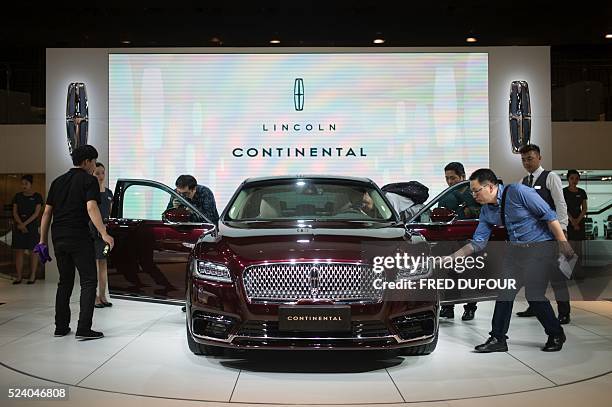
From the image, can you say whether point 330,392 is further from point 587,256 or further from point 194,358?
point 587,256

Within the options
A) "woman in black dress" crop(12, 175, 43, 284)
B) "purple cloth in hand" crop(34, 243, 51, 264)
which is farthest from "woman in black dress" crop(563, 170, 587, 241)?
"woman in black dress" crop(12, 175, 43, 284)

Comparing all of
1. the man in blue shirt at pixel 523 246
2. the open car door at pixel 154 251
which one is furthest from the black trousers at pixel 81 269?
the man in blue shirt at pixel 523 246

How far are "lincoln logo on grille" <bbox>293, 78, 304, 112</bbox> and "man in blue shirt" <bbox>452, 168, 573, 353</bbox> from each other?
478 cm

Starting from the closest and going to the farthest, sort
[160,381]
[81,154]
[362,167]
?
[160,381] → [81,154] → [362,167]

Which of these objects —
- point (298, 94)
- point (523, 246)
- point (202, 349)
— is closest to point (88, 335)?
point (202, 349)

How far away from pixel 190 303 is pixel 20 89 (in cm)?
857

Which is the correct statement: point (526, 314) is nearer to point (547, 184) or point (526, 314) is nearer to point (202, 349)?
point (547, 184)

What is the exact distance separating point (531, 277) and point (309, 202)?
1.69m

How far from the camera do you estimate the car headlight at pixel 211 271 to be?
396 cm

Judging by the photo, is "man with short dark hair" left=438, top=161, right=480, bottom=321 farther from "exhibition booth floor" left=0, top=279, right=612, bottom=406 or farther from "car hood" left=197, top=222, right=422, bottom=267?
"car hood" left=197, top=222, right=422, bottom=267

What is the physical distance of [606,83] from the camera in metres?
11.6

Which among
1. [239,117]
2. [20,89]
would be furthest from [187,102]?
[20,89]

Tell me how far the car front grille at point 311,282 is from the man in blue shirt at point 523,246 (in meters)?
1.33

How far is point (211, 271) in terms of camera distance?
4.05 meters
